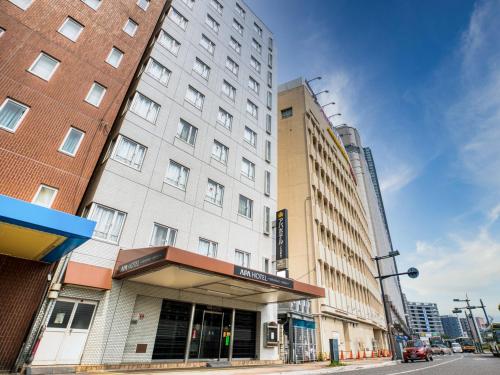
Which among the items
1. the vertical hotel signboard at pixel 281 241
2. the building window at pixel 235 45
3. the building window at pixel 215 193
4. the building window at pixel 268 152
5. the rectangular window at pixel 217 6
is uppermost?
the rectangular window at pixel 217 6

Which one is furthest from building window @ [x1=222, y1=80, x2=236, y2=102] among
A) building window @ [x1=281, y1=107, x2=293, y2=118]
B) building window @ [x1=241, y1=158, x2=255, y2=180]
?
building window @ [x1=281, y1=107, x2=293, y2=118]

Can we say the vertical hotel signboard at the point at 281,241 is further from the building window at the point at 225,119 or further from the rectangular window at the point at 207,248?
the building window at the point at 225,119

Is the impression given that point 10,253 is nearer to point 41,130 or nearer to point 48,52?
point 41,130

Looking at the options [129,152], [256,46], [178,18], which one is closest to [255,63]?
[256,46]

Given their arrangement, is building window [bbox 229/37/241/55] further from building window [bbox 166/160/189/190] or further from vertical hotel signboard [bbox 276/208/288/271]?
vertical hotel signboard [bbox 276/208/288/271]

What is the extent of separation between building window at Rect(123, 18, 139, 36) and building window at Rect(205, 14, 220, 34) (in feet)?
22.8

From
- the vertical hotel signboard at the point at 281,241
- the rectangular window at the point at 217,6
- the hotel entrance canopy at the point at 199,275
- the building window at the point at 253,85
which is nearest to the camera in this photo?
the hotel entrance canopy at the point at 199,275

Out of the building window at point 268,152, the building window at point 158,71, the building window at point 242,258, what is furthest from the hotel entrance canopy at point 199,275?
the building window at point 268,152

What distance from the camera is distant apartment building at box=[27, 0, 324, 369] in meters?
10.7

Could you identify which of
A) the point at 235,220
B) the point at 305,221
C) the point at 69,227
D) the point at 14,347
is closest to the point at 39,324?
the point at 14,347

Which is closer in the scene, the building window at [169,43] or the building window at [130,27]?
the building window at [130,27]

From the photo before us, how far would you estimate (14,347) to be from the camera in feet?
30.6

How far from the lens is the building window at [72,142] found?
1261 centimetres

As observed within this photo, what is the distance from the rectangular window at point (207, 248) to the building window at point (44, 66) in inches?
436
